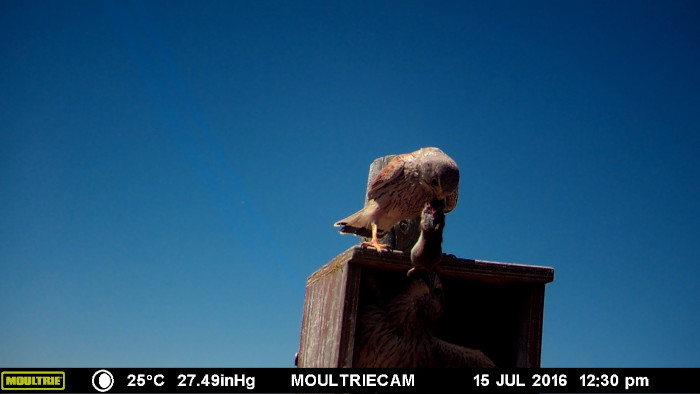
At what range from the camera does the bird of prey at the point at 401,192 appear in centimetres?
390

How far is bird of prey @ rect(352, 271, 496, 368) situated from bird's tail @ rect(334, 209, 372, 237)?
158 cm

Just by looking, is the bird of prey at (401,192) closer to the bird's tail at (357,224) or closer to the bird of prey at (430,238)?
the bird's tail at (357,224)

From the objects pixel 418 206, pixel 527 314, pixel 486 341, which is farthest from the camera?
pixel 418 206

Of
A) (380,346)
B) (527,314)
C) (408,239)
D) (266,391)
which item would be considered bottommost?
(266,391)

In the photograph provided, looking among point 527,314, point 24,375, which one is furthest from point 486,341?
point 24,375

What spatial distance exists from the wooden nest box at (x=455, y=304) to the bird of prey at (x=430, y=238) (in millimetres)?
308

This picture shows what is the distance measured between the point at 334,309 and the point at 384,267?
30 centimetres

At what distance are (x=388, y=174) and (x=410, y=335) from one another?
1.59 metres

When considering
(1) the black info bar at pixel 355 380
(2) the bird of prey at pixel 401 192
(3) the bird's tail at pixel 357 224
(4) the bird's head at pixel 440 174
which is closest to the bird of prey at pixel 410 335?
(1) the black info bar at pixel 355 380

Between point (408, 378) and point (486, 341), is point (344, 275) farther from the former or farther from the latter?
point (486, 341)

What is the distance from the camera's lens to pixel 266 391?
3.18 meters

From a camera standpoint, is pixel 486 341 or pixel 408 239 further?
pixel 408 239

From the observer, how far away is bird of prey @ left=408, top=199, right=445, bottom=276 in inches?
99.4

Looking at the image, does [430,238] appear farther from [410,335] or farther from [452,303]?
[452,303]
